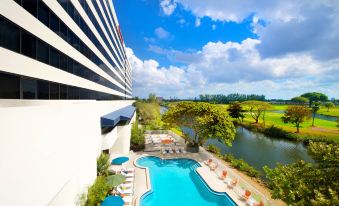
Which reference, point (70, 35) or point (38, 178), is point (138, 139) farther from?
point (38, 178)

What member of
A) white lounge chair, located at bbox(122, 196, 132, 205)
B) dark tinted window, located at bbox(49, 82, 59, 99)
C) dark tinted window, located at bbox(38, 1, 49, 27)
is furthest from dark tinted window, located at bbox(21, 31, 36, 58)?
white lounge chair, located at bbox(122, 196, 132, 205)

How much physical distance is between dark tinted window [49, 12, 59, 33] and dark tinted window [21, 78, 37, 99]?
420 centimetres

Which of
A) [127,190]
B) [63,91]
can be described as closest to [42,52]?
[63,91]

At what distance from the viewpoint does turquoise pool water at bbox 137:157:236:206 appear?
15.5 m

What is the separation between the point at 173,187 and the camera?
17828mm

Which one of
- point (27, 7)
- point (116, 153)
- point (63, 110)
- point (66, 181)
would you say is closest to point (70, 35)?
point (27, 7)

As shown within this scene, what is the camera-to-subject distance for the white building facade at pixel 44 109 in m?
5.54

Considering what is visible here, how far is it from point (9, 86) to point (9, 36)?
2.41 m

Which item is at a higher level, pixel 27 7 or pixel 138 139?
pixel 27 7

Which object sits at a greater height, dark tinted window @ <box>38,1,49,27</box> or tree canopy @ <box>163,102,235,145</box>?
dark tinted window @ <box>38,1,49,27</box>

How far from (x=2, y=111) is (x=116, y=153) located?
68.8ft

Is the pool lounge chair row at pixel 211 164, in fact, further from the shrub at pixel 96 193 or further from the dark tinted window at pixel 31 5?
the dark tinted window at pixel 31 5

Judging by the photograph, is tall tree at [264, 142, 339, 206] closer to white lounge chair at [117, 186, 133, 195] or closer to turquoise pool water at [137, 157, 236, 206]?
turquoise pool water at [137, 157, 236, 206]

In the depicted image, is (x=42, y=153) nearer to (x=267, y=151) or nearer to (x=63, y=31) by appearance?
(x=63, y=31)
